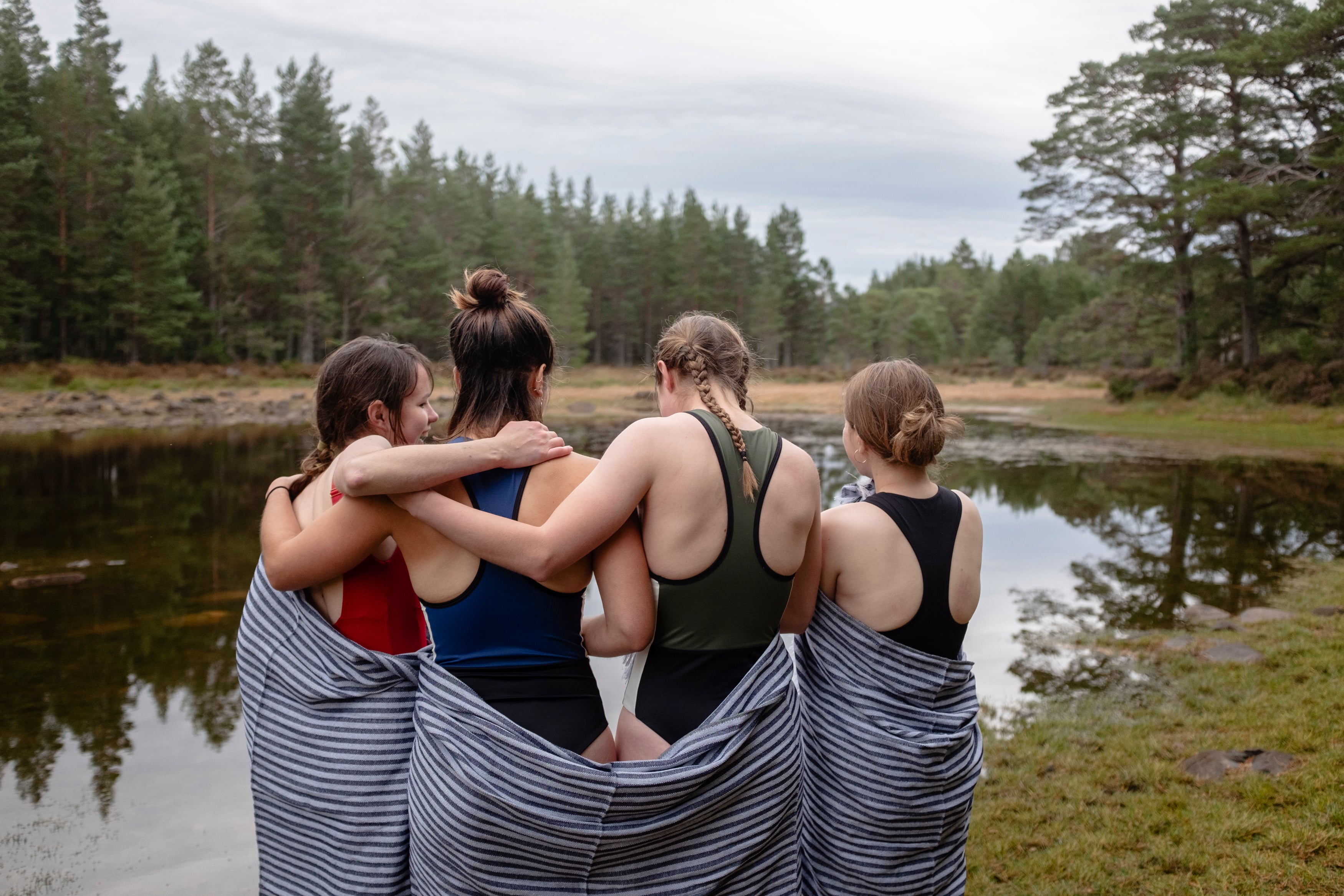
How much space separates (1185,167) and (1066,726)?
102 feet

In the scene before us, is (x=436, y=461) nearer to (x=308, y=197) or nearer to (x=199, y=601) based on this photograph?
(x=199, y=601)

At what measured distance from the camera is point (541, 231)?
6078 cm

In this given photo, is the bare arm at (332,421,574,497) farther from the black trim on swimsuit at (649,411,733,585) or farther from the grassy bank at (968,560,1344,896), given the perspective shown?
the grassy bank at (968,560,1344,896)

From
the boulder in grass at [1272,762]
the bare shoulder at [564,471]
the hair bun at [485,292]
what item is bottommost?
the boulder in grass at [1272,762]

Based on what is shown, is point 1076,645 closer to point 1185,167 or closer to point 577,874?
point 577,874

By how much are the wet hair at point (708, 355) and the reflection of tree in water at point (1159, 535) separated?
185 inches

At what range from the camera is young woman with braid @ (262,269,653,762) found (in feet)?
6.40

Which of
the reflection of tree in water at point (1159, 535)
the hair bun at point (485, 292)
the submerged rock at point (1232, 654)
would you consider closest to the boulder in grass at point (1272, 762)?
the reflection of tree in water at point (1159, 535)

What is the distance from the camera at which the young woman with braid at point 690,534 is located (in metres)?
1.91

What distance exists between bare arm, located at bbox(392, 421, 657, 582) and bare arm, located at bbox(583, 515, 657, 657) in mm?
88

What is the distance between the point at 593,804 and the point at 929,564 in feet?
3.40

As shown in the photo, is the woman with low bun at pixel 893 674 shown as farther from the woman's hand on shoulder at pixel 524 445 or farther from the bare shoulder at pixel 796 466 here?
the woman's hand on shoulder at pixel 524 445

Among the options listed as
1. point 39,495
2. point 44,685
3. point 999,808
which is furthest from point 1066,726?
point 39,495

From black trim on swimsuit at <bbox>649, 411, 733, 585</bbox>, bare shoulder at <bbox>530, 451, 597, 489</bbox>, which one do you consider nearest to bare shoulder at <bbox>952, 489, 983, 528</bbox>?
black trim on swimsuit at <bbox>649, 411, 733, 585</bbox>
